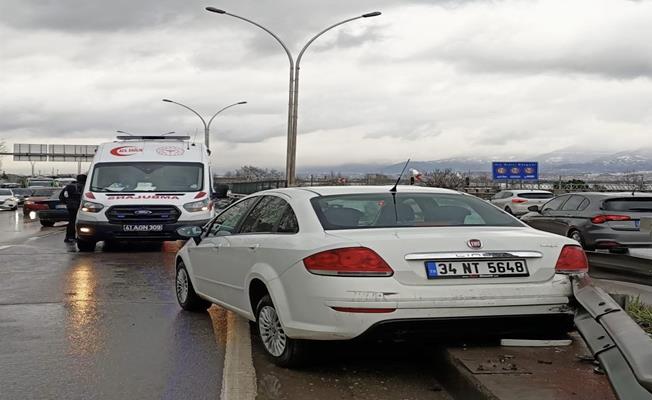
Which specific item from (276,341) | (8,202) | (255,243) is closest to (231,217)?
(255,243)

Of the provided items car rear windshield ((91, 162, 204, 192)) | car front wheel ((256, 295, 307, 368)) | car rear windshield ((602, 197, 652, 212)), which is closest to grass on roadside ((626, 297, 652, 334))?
car front wheel ((256, 295, 307, 368))

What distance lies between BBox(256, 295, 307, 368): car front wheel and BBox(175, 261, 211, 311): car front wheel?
2101 millimetres

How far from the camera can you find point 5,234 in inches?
825

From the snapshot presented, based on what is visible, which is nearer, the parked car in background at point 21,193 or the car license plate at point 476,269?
the car license plate at point 476,269

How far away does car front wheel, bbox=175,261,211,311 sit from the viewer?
7.50 metres

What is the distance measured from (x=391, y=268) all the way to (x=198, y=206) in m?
10.1

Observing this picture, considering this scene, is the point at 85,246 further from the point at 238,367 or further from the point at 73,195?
the point at 238,367

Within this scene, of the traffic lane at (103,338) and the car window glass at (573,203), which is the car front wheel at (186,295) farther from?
the car window glass at (573,203)

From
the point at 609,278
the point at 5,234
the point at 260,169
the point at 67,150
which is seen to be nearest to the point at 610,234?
the point at 609,278

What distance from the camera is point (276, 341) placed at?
5277 millimetres

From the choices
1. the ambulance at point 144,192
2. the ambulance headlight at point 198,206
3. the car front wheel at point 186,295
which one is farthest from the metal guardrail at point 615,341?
the ambulance headlight at point 198,206

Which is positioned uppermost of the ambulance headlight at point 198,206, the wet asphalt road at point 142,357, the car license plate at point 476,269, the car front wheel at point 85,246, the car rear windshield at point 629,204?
the car rear windshield at point 629,204

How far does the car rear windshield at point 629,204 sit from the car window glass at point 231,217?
353 inches

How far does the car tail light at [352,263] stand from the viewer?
15.2ft
